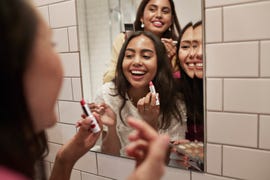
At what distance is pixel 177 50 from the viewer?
33.5 inches

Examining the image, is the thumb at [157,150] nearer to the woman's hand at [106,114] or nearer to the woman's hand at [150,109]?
the woman's hand at [150,109]

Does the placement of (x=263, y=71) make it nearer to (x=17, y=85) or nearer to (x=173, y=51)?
(x=173, y=51)

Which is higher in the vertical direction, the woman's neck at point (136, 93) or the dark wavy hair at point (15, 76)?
the dark wavy hair at point (15, 76)

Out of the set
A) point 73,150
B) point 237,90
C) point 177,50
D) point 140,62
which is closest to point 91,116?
point 73,150

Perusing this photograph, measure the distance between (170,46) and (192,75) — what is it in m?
0.11

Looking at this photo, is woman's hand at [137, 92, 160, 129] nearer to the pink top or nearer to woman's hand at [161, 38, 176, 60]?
woman's hand at [161, 38, 176, 60]

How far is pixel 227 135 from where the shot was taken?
81 centimetres

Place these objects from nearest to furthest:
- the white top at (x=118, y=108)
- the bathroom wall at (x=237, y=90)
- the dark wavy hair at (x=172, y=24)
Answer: the bathroom wall at (x=237, y=90) → the dark wavy hair at (x=172, y=24) → the white top at (x=118, y=108)

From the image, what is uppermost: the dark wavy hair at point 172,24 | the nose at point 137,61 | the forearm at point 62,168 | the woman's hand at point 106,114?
the dark wavy hair at point 172,24

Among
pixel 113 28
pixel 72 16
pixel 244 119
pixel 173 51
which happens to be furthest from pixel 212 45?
pixel 72 16

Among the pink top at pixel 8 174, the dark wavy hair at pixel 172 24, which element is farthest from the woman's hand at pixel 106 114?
the pink top at pixel 8 174

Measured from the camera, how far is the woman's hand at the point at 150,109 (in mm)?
914

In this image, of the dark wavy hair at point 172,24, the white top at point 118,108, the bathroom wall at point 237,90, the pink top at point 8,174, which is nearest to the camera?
the pink top at point 8,174

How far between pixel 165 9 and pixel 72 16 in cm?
42
